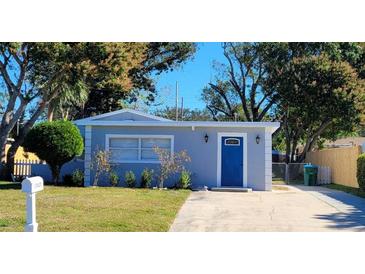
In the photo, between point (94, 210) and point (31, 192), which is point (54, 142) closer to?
point (94, 210)

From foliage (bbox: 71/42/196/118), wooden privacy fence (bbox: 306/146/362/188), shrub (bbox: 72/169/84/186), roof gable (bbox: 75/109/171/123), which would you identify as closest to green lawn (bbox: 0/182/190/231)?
shrub (bbox: 72/169/84/186)

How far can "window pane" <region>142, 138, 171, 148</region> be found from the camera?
704 inches

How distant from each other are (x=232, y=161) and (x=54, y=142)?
→ 21.6ft

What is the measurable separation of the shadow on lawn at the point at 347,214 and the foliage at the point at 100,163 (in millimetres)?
7893

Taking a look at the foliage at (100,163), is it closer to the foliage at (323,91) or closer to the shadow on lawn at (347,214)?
the shadow on lawn at (347,214)

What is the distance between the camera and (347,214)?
35.7ft

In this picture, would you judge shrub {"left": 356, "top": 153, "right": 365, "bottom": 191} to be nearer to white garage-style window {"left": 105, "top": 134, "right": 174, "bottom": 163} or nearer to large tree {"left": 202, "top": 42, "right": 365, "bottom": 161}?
white garage-style window {"left": 105, "top": 134, "right": 174, "bottom": 163}

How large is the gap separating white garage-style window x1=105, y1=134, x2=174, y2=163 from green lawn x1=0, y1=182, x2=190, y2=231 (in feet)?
10.7

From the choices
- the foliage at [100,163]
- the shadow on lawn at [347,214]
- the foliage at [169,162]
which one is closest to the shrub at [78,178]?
the foliage at [100,163]

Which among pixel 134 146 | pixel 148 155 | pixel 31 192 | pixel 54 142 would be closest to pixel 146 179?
pixel 148 155
